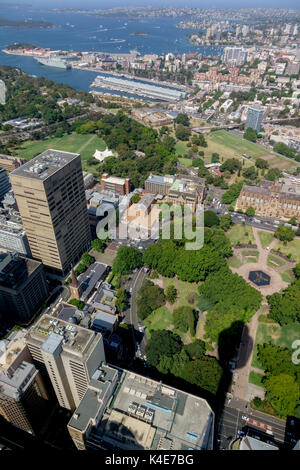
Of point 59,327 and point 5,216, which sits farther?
point 5,216

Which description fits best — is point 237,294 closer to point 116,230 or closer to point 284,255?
point 284,255

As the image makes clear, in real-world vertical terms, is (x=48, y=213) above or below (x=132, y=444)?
above

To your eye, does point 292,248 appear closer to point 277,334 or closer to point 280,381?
point 277,334

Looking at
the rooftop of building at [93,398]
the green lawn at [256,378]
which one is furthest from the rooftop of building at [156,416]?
the green lawn at [256,378]

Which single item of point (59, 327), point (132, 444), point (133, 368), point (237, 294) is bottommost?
point (133, 368)

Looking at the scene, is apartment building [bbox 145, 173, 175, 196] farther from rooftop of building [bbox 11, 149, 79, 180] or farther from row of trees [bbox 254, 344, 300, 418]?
row of trees [bbox 254, 344, 300, 418]

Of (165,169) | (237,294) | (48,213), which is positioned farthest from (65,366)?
(165,169)

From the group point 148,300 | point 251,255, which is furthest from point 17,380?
point 251,255

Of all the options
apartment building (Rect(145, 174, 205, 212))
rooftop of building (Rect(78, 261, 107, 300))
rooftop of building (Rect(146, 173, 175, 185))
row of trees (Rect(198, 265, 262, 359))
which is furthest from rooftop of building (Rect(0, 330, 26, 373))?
rooftop of building (Rect(146, 173, 175, 185))
